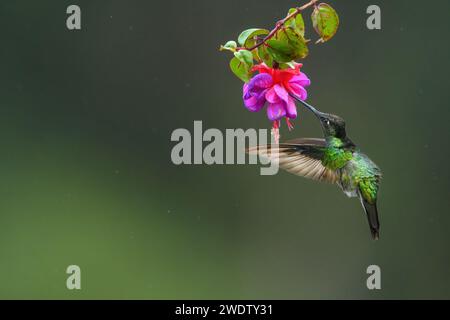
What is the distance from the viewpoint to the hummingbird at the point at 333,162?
7.74 feet

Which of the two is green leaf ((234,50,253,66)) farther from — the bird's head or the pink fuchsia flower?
the bird's head

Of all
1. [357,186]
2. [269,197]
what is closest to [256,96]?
[357,186]

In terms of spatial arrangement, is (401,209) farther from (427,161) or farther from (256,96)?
(256,96)

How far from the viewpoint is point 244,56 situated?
1.75 meters

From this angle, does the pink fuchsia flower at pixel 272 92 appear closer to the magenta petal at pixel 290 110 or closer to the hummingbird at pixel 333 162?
the magenta petal at pixel 290 110

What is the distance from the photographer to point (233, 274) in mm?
5906

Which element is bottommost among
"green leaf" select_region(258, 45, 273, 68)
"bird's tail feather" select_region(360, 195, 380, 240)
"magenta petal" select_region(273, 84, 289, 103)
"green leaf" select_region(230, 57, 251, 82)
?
"bird's tail feather" select_region(360, 195, 380, 240)

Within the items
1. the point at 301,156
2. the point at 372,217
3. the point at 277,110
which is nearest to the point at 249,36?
the point at 277,110

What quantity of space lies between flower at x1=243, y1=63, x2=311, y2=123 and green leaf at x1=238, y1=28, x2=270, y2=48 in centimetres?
8

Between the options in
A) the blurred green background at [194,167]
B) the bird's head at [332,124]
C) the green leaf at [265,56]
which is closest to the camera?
the green leaf at [265,56]

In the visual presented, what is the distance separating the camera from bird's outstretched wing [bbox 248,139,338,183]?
2.41 meters

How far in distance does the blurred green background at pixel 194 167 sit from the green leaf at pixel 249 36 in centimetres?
393

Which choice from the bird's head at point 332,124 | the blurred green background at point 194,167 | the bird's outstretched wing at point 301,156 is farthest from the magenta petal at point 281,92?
the blurred green background at point 194,167

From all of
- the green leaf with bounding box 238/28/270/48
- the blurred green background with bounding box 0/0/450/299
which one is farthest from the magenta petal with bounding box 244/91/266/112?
the blurred green background with bounding box 0/0/450/299
